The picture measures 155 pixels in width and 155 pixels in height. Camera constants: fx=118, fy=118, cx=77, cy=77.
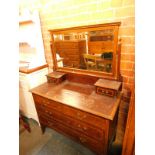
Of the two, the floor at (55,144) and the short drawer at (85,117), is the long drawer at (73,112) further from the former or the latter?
the floor at (55,144)

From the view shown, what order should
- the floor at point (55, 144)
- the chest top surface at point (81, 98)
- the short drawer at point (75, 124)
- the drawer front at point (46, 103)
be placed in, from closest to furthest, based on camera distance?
the chest top surface at point (81, 98) → the short drawer at point (75, 124) → the drawer front at point (46, 103) → the floor at point (55, 144)

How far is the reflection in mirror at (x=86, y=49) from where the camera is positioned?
127 cm

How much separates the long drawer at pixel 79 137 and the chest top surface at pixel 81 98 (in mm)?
373

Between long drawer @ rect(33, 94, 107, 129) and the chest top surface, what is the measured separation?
0.06 m

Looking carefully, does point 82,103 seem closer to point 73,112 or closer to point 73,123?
point 73,112

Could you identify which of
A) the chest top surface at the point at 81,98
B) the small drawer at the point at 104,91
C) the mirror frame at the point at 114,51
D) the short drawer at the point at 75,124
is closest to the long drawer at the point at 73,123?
the short drawer at the point at 75,124

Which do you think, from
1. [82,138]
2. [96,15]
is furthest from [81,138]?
[96,15]

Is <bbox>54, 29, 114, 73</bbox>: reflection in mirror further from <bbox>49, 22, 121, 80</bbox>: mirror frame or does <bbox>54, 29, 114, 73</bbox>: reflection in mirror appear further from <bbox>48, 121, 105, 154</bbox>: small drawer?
<bbox>48, 121, 105, 154</bbox>: small drawer

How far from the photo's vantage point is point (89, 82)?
4.94 feet

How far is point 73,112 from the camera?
4.12ft

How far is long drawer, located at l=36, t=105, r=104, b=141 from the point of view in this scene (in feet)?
3.90

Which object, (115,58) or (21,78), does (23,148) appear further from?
(115,58)
